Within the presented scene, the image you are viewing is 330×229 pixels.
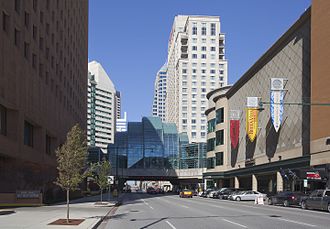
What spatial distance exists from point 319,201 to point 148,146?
120 m

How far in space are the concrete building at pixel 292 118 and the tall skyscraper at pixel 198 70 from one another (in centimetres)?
8761

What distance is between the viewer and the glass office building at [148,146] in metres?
149

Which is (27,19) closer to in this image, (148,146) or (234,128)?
(234,128)

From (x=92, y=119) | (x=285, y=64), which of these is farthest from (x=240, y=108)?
(x=92, y=119)

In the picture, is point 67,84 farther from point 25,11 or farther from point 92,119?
point 92,119

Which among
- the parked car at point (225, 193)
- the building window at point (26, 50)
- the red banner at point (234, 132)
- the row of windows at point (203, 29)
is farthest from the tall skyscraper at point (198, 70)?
the building window at point (26, 50)

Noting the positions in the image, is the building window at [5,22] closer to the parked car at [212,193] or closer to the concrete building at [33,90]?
the concrete building at [33,90]

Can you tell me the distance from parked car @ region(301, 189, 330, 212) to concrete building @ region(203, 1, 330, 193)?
6.18 metres

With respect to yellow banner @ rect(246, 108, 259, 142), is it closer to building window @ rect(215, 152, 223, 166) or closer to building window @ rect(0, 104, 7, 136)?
building window @ rect(215, 152, 223, 166)

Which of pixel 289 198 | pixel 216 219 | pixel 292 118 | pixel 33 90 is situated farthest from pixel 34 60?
Result: pixel 216 219

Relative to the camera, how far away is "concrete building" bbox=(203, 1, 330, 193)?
45219 mm

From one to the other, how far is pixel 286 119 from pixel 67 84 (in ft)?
102

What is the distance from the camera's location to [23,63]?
134 feet

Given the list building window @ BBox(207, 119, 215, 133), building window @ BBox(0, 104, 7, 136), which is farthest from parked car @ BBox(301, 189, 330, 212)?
building window @ BBox(207, 119, 215, 133)
